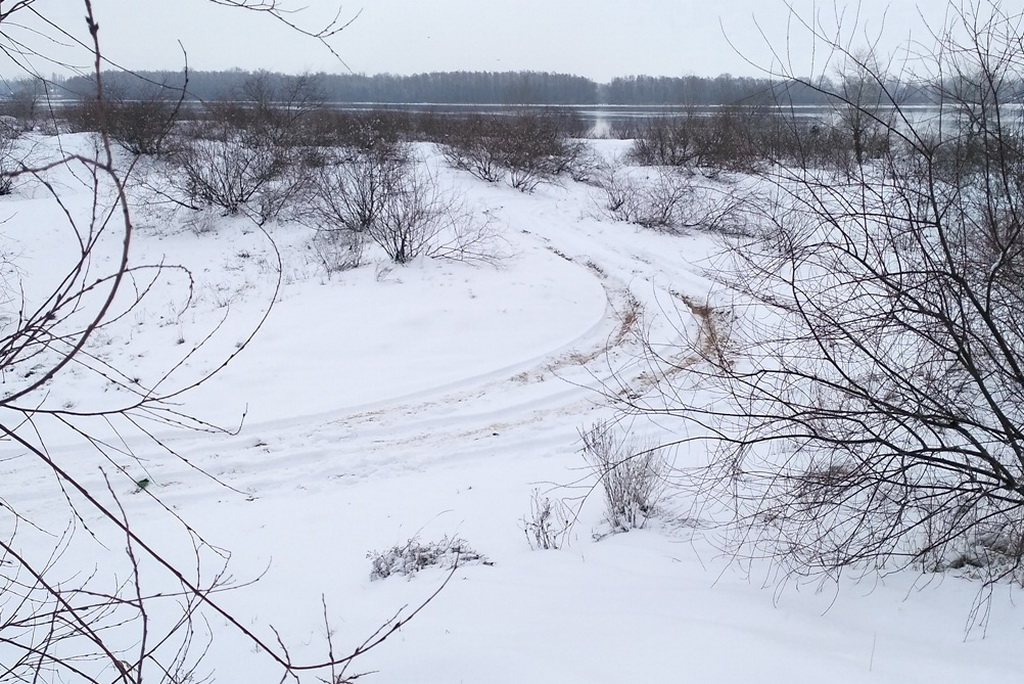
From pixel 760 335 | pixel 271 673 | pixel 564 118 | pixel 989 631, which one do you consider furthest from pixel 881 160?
pixel 564 118

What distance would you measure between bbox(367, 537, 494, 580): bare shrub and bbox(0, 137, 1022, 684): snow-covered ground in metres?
0.10

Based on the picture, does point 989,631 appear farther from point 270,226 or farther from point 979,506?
point 270,226

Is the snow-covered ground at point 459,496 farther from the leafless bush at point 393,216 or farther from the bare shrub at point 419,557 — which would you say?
the leafless bush at point 393,216

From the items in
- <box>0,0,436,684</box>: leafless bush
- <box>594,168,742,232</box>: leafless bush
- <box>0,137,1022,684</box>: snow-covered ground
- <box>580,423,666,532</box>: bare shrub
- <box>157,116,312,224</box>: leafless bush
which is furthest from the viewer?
<box>157,116,312,224</box>: leafless bush

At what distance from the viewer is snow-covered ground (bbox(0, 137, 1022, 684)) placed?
388 centimetres

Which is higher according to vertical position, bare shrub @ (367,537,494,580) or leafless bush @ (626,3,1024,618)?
leafless bush @ (626,3,1024,618)

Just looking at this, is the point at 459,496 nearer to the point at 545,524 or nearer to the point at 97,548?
the point at 545,524

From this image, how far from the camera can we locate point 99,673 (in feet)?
13.3

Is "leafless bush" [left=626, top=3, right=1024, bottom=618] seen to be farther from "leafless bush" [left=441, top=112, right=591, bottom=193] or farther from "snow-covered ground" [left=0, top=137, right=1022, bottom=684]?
"leafless bush" [left=441, top=112, right=591, bottom=193]

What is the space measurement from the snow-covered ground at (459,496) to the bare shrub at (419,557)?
0.34 ft

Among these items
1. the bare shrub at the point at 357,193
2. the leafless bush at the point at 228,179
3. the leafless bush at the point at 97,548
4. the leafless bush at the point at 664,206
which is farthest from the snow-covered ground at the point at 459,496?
the leafless bush at the point at 228,179

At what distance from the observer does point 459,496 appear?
21.9 ft

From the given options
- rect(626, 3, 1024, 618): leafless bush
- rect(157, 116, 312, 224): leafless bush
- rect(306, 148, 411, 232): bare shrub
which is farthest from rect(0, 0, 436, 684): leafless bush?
rect(157, 116, 312, 224): leafless bush

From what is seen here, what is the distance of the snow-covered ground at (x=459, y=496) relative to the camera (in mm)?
3883
